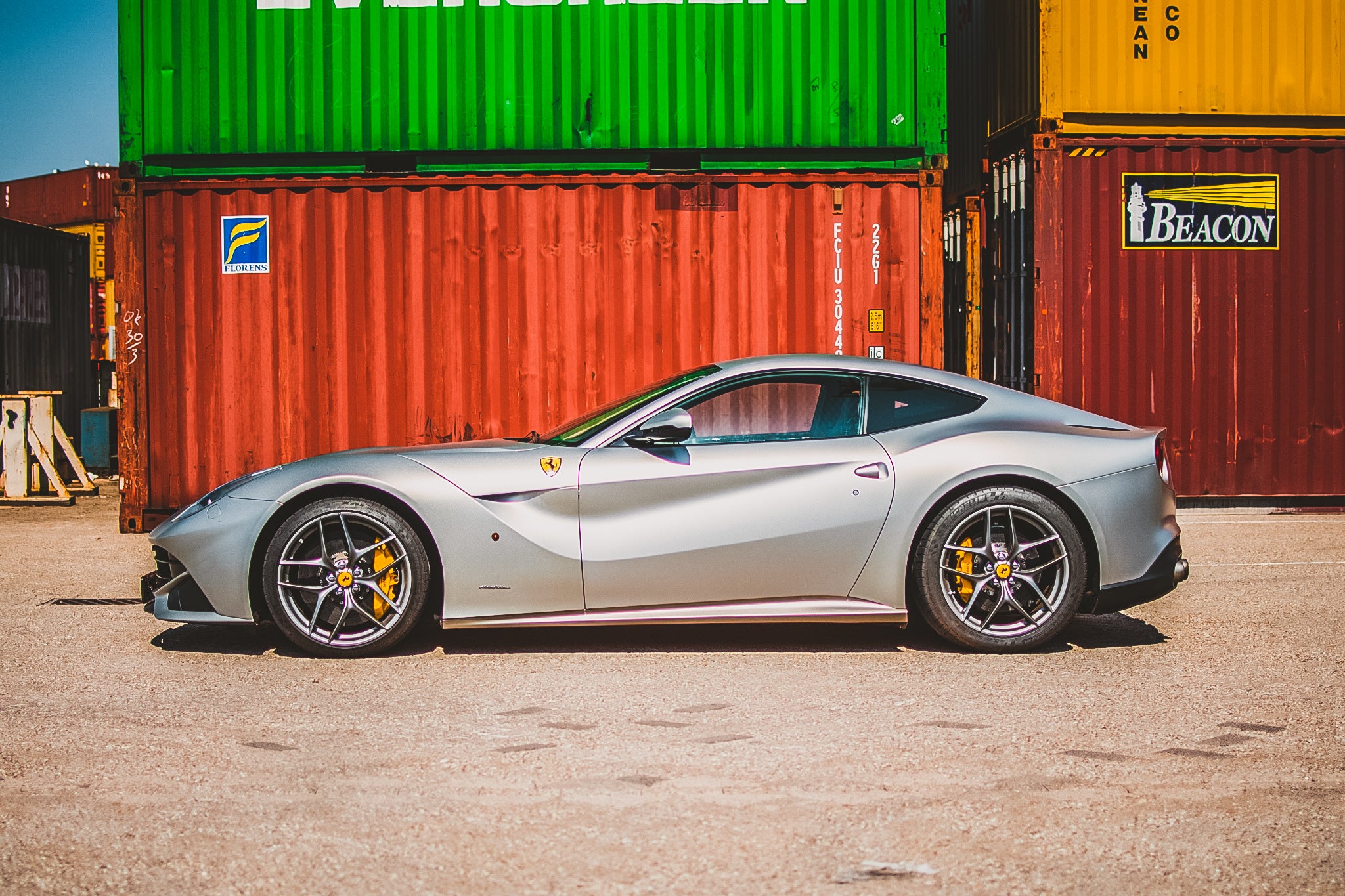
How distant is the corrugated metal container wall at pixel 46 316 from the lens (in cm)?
1664

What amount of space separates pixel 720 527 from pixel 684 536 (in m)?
0.15

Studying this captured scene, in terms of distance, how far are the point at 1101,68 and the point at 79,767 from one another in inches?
385

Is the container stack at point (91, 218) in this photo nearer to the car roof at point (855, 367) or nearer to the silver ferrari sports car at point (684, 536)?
the silver ferrari sports car at point (684, 536)

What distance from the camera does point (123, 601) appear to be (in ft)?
21.2

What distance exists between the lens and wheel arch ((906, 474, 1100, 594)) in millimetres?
4980

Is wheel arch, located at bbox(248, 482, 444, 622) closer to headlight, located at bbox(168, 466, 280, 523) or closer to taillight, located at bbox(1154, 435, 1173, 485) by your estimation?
headlight, located at bbox(168, 466, 280, 523)

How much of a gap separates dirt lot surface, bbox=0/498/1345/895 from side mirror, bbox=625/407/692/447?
880 millimetres

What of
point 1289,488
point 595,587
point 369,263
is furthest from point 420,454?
point 1289,488

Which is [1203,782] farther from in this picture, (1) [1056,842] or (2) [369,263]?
(2) [369,263]

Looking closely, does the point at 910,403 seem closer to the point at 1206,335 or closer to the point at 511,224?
the point at 511,224

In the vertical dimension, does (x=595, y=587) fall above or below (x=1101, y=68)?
below

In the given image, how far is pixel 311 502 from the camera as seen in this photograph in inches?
195

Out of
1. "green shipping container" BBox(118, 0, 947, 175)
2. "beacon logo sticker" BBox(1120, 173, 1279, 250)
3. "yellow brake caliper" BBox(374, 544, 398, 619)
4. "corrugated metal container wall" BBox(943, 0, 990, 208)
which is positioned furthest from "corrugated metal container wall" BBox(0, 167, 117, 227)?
"yellow brake caliper" BBox(374, 544, 398, 619)

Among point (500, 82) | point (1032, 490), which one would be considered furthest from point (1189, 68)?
point (1032, 490)
